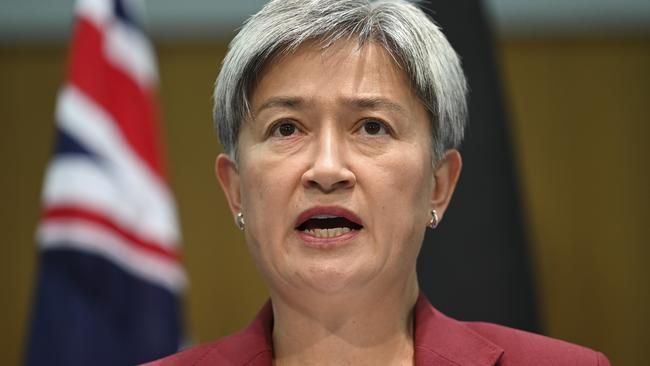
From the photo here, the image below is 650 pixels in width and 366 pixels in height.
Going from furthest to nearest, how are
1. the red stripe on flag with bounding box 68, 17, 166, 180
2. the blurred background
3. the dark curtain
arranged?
the blurred background, the red stripe on flag with bounding box 68, 17, 166, 180, the dark curtain

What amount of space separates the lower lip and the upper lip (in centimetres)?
3

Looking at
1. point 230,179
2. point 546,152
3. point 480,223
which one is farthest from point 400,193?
point 546,152

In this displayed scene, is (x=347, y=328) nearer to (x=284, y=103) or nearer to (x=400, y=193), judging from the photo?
(x=400, y=193)

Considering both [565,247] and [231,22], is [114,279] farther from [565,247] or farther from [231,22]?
[565,247]

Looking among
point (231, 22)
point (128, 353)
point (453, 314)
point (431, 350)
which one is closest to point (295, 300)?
point (431, 350)

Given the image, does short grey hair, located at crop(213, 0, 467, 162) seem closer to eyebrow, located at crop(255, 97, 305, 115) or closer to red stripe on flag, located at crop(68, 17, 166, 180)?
eyebrow, located at crop(255, 97, 305, 115)

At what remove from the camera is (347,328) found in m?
1.74

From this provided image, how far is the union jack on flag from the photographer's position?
320cm

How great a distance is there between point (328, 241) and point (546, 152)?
333 cm

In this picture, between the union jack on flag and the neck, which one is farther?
the union jack on flag

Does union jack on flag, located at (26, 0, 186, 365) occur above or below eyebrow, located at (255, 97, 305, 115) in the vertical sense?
below

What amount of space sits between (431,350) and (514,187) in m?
1.35

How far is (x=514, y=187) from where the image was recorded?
3021 mm

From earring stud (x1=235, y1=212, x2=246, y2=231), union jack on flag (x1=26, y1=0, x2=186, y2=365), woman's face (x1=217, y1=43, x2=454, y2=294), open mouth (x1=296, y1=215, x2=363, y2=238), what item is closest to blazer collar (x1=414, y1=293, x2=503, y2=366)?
woman's face (x1=217, y1=43, x2=454, y2=294)
